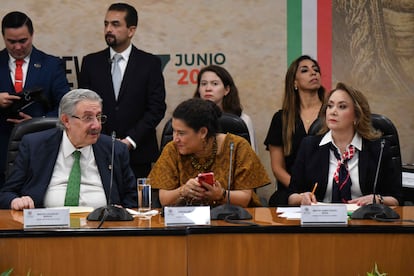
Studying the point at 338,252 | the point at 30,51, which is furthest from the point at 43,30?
the point at 338,252

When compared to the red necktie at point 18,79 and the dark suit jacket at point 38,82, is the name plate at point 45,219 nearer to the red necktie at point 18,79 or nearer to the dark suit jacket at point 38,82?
the dark suit jacket at point 38,82

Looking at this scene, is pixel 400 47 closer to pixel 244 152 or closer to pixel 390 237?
pixel 244 152

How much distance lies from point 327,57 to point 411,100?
685mm

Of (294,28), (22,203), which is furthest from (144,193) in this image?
(294,28)

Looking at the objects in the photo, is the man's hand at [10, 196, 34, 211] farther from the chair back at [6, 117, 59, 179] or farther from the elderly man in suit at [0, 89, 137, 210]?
the chair back at [6, 117, 59, 179]

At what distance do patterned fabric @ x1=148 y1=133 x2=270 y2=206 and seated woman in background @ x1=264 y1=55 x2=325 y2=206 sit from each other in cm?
113

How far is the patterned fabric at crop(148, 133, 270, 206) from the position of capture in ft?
14.1

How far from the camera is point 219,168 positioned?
4.31 m

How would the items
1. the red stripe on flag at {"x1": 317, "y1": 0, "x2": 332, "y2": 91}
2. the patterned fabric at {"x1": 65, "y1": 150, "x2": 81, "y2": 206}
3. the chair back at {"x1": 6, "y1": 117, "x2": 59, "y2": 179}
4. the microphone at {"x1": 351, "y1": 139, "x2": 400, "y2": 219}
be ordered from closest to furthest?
the microphone at {"x1": 351, "y1": 139, "x2": 400, "y2": 219} → the patterned fabric at {"x1": 65, "y1": 150, "x2": 81, "y2": 206} → the chair back at {"x1": 6, "y1": 117, "x2": 59, "y2": 179} → the red stripe on flag at {"x1": 317, "y1": 0, "x2": 332, "y2": 91}

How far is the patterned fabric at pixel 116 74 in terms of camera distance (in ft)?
18.6

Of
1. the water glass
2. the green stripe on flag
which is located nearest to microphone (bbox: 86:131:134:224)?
the water glass

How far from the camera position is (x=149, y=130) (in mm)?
5562

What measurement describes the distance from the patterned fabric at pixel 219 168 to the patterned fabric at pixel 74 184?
14.9 inches

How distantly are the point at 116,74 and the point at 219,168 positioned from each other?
165 centimetres
